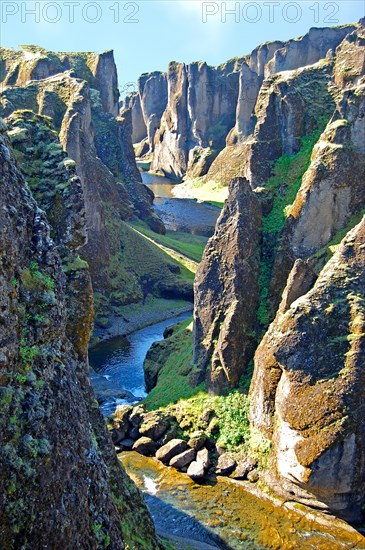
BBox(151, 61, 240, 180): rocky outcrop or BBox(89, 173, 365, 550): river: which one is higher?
BBox(151, 61, 240, 180): rocky outcrop

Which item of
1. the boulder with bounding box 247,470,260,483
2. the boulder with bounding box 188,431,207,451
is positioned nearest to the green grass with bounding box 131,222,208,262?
the boulder with bounding box 188,431,207,451

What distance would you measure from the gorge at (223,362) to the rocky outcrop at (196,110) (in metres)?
109

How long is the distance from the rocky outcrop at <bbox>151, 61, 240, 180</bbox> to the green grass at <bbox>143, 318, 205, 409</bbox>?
115 m

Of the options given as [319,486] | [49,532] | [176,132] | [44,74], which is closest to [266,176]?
[319,486]

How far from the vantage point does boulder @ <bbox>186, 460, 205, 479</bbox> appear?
32.0 meters

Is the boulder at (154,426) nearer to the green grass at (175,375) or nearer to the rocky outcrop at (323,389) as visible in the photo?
the green grass at (175,375)

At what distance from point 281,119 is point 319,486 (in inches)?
1051

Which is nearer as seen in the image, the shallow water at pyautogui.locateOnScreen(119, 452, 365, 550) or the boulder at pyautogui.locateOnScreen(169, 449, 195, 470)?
the shallow water at pyautogui.locateOnScreen(119, 452, 365, 550)

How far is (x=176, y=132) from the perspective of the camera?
17350cm

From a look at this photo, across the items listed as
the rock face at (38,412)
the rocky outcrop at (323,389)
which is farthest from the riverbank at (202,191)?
the rock face at (38,412)

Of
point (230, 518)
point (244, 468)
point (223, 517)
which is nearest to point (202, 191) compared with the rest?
point (244, 468)

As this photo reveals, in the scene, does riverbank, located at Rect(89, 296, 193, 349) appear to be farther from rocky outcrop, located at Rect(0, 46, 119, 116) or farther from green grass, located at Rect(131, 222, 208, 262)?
rocky outcrop, located at Rect(0, 46, 119, 116)

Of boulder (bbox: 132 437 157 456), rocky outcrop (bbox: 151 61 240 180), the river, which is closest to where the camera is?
the river

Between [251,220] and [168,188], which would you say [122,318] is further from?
[168,188]
